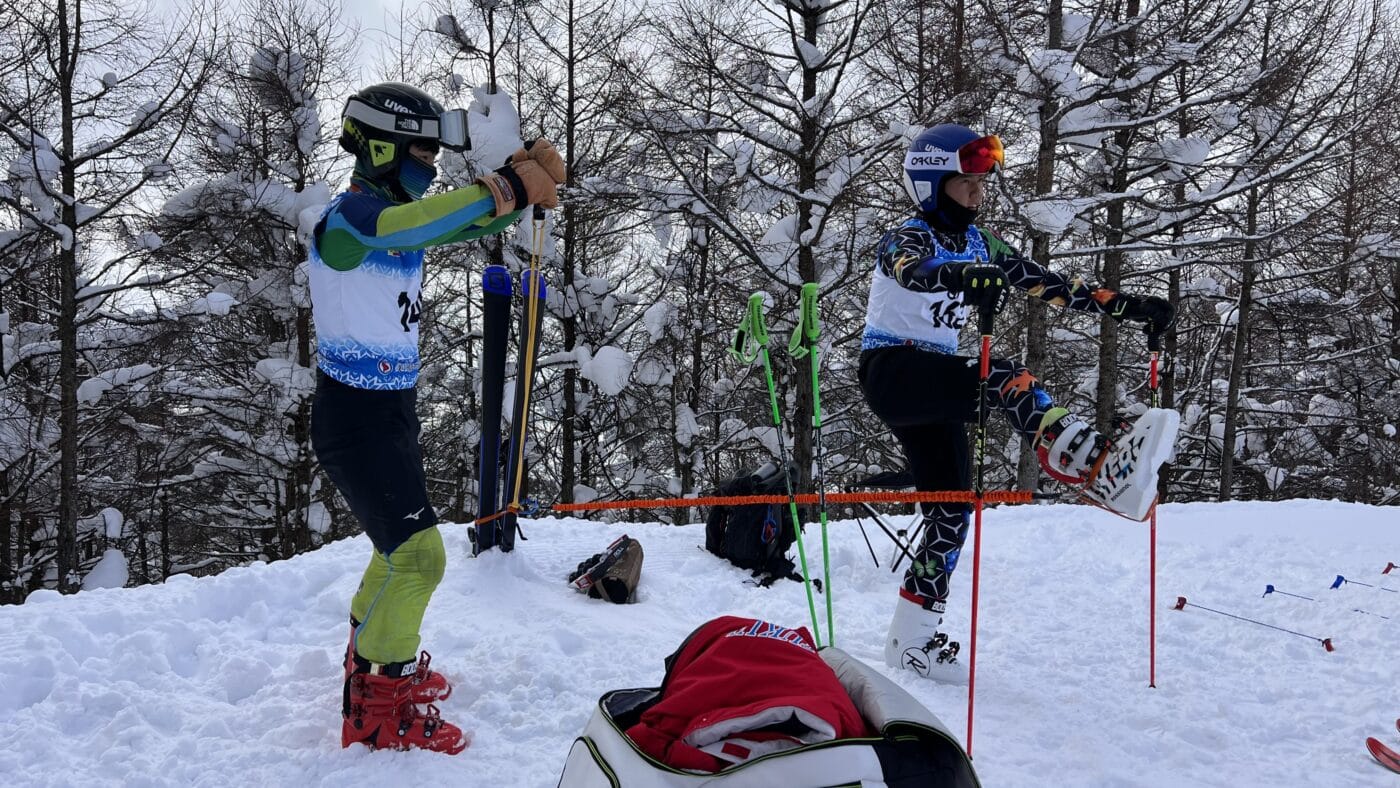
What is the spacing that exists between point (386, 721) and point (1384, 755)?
332 cm

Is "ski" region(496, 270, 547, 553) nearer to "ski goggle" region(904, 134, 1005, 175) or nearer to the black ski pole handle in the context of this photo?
"ski goggle" region(904, 134, 1005, 175)

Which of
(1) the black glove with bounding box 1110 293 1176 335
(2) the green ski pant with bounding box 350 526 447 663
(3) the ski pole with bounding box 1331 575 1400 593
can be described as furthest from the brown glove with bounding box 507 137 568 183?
(3) the ski pole with bounding box 1331 575 1400 593

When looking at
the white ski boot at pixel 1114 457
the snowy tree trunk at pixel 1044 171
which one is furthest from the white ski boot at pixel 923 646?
the snowy tree trunk at pixel 1044 171

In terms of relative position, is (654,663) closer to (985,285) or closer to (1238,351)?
(985,285)

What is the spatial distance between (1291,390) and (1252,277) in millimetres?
4517

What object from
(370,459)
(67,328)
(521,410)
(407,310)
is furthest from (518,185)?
(67,328)

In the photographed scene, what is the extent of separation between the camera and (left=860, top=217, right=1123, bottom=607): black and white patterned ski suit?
128 inches

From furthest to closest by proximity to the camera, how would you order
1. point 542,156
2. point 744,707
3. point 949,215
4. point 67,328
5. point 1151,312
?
point 67,328 → point 949,215 → point 1151,312 → point 542,156 → point 744,707

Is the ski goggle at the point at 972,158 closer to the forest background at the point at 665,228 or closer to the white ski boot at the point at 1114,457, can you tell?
the white ski boot at the point at 1114,457

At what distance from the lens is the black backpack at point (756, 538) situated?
5.50 metres

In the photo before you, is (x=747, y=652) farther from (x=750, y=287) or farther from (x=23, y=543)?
(x=23, y=543)

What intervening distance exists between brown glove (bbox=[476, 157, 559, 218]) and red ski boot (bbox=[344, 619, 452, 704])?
159 centimetres

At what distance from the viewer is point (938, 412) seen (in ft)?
10.7

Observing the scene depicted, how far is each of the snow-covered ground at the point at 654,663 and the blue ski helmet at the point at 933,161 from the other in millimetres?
2154
